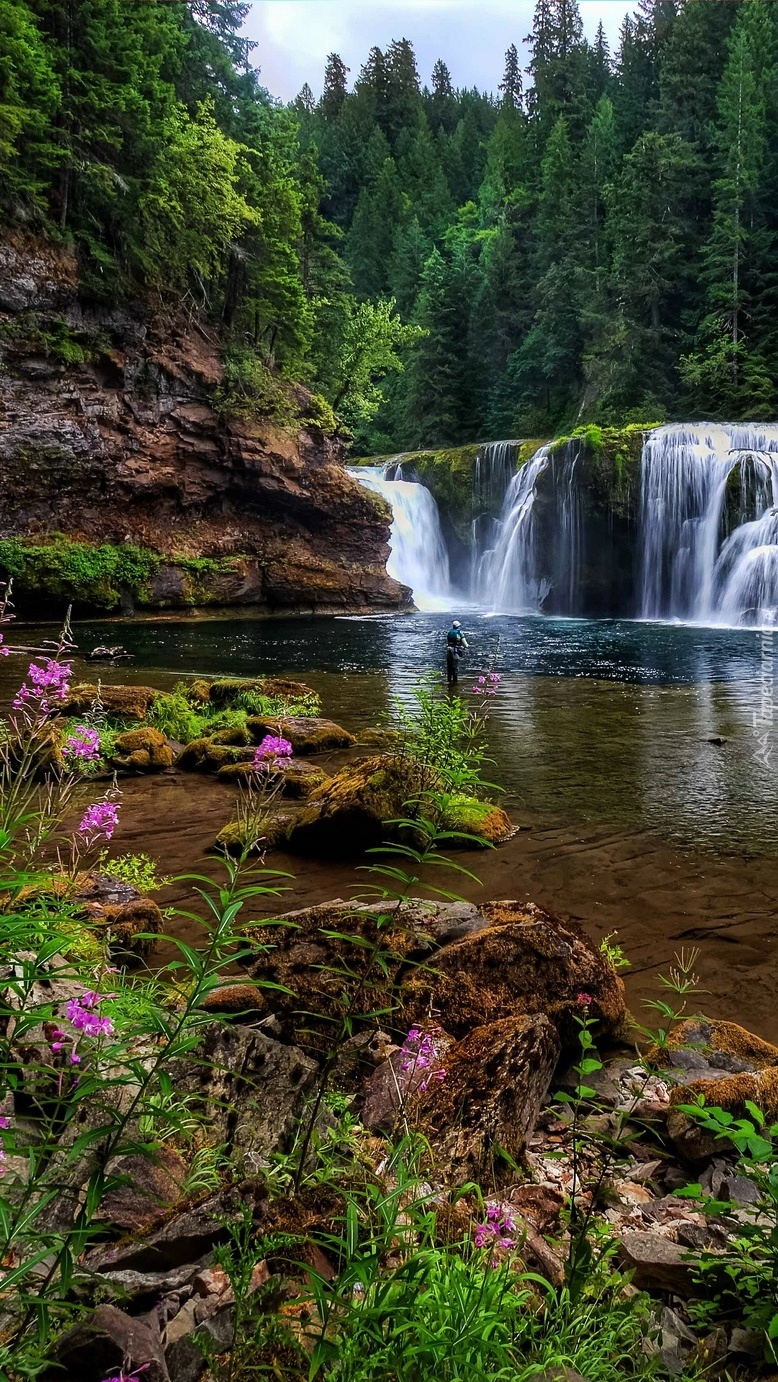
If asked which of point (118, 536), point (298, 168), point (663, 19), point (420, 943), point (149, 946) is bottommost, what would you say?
point (149, 946)

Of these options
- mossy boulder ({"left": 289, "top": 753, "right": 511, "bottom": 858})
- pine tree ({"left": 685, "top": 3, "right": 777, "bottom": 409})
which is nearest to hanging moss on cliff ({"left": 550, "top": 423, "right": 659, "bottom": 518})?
pine tree ({"left": 685, "top": 3, "right": 777, "bottom": 409})

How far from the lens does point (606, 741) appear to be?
9867 mm

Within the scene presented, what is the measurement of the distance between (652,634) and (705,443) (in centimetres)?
902

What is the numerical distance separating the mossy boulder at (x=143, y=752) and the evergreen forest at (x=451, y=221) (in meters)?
18.8

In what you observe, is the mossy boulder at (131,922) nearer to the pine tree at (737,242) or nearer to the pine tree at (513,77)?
the pine tree at (737,242)

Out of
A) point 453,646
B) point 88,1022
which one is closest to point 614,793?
point 453,646

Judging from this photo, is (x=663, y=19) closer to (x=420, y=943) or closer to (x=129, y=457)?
(x=129, y=457)

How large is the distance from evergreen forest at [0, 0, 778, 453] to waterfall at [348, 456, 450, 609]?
4.11 m

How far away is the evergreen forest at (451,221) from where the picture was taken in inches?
881

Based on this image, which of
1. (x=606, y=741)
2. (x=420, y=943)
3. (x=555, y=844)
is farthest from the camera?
(x=606, y=741)

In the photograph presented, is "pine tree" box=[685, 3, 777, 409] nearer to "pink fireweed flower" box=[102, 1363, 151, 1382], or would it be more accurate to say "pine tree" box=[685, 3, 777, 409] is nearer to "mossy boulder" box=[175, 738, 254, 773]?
"mossy boulder" box=[175, 738, 254, 773]

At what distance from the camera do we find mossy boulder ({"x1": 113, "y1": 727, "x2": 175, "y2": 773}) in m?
8.28

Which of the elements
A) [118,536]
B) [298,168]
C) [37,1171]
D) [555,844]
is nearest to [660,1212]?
[37,1171]

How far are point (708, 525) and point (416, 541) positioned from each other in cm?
1357
